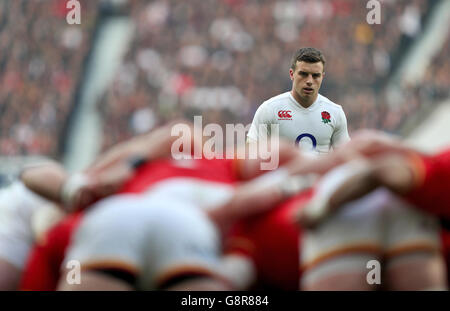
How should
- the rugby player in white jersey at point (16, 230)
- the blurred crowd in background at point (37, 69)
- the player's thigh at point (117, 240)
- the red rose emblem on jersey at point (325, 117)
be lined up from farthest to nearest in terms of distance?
the blurred crowd in background at point (37, 69) → the rugby player in white jersey at point (16, 230) → the red rose emblem on jersey at point (325, 117) → the player's thigh at point (117, 240)

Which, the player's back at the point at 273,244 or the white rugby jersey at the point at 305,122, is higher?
the white rugby jersey at the point at 305,122

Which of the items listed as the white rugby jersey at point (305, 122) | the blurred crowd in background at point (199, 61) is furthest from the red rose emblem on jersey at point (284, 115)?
the blurred crowd in background at point (199, 61)

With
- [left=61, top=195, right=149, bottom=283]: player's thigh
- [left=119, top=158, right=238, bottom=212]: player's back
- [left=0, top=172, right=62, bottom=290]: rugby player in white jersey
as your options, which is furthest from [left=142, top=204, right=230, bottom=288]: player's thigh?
[left=0, top=172, right=62, bottom=290]: rugby player in white jersey

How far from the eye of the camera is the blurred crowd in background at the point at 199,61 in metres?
11.1

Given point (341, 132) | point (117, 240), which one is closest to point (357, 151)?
point (341, 132)

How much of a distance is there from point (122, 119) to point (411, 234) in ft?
33.0

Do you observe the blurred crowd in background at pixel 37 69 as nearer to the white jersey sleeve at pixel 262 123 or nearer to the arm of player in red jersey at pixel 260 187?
the arm of player in red jersey at pixel 260 187

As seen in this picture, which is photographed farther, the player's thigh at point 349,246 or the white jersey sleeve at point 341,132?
the white jersey sleeve at point 341,132

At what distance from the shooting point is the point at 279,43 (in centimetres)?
1295

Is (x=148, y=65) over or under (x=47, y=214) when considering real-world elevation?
over

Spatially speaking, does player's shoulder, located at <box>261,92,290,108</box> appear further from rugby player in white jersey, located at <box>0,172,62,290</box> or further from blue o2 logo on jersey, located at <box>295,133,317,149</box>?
rugby player in white jersey, located at <box>0,172,62,290</box>
